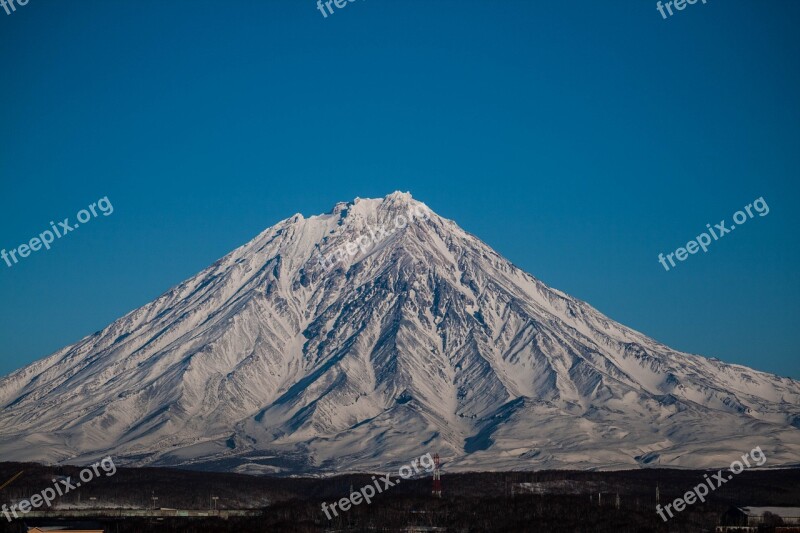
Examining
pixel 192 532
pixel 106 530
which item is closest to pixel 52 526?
pixel 106 530

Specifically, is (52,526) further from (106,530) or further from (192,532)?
(192,532)

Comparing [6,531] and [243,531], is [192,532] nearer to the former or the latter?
[243,531]

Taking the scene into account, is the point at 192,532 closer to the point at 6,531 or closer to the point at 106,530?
the point at 106,530

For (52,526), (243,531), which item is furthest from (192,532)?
(52,526)

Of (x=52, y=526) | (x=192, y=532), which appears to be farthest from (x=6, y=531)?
(x=192, y=532)
